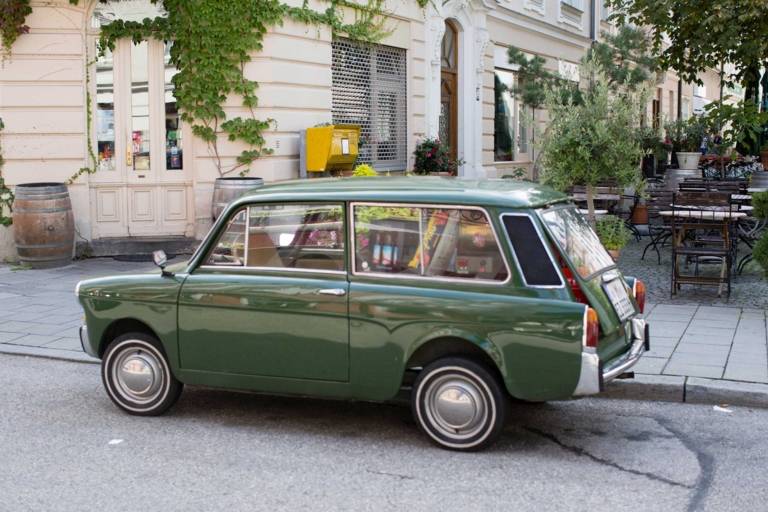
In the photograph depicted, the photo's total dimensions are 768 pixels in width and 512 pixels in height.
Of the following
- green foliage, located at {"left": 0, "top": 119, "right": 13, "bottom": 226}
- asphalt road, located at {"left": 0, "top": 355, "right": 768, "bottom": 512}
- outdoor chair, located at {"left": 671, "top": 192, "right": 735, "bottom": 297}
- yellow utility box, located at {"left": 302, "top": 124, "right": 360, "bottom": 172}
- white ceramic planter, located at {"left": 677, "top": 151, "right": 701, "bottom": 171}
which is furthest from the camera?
white ceramic planter, located at {"left": 677, "top": 151, "right": 701, "bottom": 171}

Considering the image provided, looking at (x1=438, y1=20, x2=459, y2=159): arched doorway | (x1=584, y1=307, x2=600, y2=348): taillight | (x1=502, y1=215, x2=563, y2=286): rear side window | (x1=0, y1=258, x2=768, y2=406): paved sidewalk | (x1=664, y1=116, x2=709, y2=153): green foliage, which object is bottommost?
(x1=0, y1=258, x2=768, y2=406): paved sidewalk

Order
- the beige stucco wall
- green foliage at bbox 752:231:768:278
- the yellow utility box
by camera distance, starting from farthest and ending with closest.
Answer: the yellow utility box → the beige stucco wall → green foliage at bbox 752:231:768:278

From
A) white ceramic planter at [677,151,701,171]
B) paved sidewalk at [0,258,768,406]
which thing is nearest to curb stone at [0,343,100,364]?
paved sidewalk at [0,258,768,406]

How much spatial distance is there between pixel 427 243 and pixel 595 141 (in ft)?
17.3

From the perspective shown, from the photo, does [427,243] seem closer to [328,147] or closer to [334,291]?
[334,291]

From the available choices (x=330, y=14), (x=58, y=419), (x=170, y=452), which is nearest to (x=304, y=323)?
(x=170, y=452)

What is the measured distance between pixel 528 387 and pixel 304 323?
1.35 metres

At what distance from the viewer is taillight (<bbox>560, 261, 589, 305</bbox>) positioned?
217 inches

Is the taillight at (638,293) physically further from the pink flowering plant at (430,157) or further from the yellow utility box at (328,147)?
the pink flowering plant at (430,157)

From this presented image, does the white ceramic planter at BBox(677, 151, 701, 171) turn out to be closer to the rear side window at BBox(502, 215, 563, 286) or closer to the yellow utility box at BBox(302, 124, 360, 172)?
the yellow utility box at BBox(302, 124, 360, 172)

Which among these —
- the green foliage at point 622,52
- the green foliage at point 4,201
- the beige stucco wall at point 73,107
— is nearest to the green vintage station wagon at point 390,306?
the green foliage at point 4,201

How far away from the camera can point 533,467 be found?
17.7ft

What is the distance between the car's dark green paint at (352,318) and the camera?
540 cm

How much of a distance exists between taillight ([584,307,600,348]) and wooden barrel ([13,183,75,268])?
9520mm
